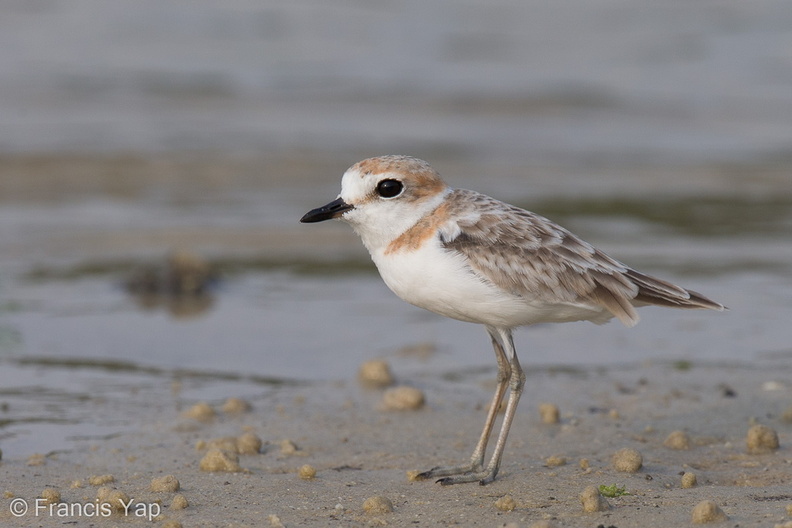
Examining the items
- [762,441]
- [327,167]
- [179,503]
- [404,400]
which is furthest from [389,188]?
[327,167]

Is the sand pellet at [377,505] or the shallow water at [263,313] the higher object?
the sand pellet at [377,505]

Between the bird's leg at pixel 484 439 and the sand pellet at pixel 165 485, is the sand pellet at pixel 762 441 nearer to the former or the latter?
the bird's leg at pixel 484 439

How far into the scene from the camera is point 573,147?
15.4 metres

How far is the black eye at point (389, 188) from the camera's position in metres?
4.80

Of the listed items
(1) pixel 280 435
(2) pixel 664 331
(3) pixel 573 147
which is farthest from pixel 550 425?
(3) pixel 573 147

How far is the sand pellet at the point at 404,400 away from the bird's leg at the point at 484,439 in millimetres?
849

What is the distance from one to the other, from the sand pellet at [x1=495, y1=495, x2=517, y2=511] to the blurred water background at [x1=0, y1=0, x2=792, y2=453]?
238 cm

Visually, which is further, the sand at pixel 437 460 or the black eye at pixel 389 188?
the black eye at pixel 389 188

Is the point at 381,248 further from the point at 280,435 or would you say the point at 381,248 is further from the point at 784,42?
the point at 784,42

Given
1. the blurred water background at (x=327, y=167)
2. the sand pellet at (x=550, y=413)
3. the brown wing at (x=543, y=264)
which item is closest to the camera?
the brown wing at (x=543, y=264)

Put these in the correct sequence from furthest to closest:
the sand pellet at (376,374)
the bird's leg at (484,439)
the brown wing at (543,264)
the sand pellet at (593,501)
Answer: the sand pellet at (376,374)
the bird's leg at (484,439)
the brown wing at (543,264)
the sand pellet at (593,501)

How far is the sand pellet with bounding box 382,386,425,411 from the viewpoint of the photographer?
5887 mm

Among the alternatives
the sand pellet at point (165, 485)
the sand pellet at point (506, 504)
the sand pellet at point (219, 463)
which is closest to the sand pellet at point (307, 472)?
the sand pellet at point (219, 463)

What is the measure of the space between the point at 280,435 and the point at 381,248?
1.29 meters
